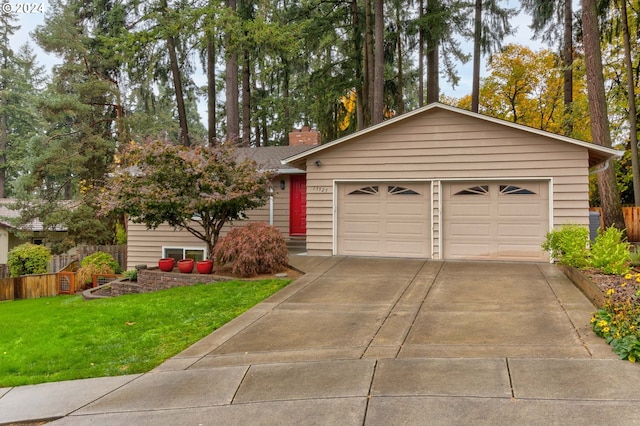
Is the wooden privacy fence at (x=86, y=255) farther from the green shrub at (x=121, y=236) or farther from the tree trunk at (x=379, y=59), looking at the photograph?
the tree trunk at (x=379, y=59)

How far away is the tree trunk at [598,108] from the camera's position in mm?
12359

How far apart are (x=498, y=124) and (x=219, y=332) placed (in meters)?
7.94

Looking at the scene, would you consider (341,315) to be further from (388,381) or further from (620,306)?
(620,306)

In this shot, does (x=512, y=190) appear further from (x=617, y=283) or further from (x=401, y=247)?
(x=617, y=283)

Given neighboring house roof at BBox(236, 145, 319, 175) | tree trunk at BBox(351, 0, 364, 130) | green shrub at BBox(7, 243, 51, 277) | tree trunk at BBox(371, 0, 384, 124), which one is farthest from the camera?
tree trunk at BBox(351, 0, 364, 130)

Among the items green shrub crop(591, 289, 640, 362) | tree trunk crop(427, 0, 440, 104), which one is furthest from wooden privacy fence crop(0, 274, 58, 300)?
tree trunk crop(427, 0, 440, 104)

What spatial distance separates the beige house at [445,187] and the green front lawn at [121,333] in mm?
3510

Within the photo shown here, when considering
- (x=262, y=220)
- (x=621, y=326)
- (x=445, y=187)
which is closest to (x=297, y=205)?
(x=262, y=220)

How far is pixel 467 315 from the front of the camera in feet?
20.1

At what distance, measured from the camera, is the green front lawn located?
5.14 meters

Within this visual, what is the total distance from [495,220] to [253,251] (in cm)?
559

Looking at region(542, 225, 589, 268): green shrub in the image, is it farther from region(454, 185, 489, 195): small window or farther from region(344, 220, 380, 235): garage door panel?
region(344, 220, 380, 235): garage door panel

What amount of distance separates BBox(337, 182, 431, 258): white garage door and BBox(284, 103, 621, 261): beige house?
25 mm

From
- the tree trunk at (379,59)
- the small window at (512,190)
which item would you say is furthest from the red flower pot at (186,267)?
the tree trunk at (379,59)
